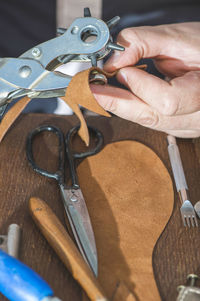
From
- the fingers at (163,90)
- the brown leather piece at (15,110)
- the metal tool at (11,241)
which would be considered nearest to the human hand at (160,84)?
the fingers at (163,90)

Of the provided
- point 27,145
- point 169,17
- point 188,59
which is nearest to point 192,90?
point 188,59

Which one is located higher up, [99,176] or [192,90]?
[192,90]

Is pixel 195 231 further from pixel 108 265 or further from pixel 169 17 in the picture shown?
pixel 169 17

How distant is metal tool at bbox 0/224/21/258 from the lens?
0.45 meters

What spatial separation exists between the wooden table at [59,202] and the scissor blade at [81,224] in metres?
0.02

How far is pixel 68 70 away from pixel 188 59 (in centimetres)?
28

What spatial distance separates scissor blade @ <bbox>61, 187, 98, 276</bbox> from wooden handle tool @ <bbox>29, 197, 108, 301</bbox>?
0.06ft

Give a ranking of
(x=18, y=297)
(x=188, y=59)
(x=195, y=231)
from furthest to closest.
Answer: (x=188, y=59)
(x=195, y=231)
(x=18, y=297)

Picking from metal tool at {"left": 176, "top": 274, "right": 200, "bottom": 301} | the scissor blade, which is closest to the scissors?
the scissor blade

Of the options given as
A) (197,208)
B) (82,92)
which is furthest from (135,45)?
(197,208)

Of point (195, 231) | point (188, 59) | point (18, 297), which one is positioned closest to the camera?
point (18, 297)

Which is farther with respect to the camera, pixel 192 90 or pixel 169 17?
pixel 169 17

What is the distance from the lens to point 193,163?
2.00 ft

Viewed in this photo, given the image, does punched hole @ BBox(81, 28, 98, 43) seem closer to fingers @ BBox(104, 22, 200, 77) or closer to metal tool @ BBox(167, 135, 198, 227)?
fingers @ BBox(104, 22, 200, 77)
